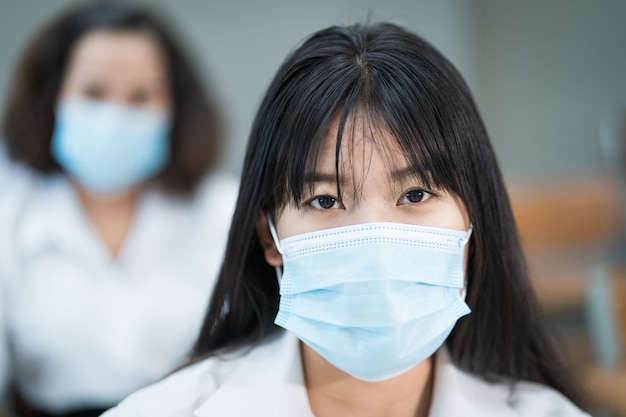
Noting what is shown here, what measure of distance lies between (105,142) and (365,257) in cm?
128

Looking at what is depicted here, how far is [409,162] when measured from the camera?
3.51 ft

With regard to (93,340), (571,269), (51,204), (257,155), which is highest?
(257,155)

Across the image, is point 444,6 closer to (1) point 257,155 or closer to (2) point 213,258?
(2) point 213,258

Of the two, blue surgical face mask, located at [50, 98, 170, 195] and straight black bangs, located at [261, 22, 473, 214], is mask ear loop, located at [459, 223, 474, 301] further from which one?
blue surgical face mask, located at [50, 98, 170, 195]

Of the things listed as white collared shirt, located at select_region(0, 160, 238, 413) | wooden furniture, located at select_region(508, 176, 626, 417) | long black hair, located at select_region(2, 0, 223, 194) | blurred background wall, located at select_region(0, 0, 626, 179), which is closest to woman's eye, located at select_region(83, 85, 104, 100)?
long black hair, located at select_region(2, 0, 223, 194)

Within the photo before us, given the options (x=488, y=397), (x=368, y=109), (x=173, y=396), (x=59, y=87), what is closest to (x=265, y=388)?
(x=173, y=396)

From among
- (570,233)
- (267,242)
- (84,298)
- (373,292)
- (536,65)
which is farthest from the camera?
(536,65)

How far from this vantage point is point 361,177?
1.06 m

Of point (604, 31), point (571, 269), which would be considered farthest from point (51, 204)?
point (604, 31)

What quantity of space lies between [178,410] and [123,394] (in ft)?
2.91

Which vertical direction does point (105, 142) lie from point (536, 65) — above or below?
above

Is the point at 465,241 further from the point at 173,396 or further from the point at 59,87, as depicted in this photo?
the point at 59,87

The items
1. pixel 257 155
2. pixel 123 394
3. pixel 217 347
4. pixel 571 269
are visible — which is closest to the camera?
pixel 257 155

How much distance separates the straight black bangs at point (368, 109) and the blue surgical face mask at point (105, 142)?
1.06m
